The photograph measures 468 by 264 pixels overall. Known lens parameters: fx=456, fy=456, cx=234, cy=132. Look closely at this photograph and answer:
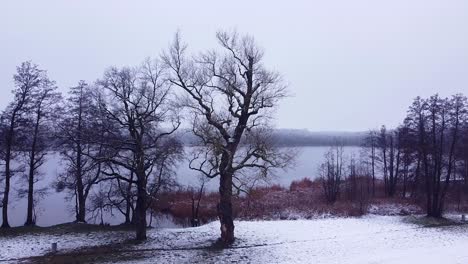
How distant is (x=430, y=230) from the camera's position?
1305 inches

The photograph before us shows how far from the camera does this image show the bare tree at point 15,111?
1373 inches

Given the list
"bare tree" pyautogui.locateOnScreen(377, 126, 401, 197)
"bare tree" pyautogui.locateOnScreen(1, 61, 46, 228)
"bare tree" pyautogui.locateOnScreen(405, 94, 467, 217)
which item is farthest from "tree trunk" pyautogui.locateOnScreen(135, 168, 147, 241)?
"bare tree" pyautogui.locateOnScreen(377, 126, 401, 197)

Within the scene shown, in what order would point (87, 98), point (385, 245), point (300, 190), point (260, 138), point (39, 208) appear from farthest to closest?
point (300, 190) → point (39, 208) → point (87, 98) → point (260, 138) → point (385, 245)

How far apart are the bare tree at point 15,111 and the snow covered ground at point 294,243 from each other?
21.6ft

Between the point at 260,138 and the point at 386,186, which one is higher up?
the point at 260,138

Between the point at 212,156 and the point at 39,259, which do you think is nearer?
the point at 39,259

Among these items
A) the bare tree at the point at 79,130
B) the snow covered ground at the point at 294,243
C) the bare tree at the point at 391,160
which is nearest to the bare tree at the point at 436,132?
the snow covered ground at the point at 294,243

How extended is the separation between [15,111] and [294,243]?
23185 mm

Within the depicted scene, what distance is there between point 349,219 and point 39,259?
2396 centimetres

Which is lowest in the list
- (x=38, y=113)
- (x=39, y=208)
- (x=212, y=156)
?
(x=39, y=208)

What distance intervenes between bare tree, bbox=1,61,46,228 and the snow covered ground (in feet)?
21.6

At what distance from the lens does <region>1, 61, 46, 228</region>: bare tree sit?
114 feet

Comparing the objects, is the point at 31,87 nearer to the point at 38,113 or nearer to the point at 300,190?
the point at 38,113

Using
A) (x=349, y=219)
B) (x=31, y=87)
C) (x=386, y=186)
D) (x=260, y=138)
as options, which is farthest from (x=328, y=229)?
(x=386, y=186)
